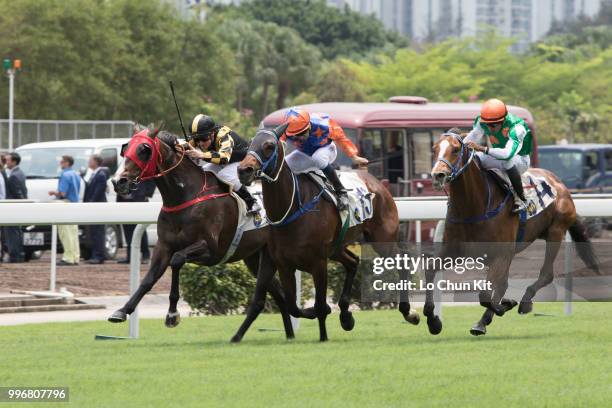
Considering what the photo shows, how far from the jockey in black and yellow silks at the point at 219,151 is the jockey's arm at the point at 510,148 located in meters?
1.85

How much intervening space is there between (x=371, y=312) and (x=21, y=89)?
27.8 m

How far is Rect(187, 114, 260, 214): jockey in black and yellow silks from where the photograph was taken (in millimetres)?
11062

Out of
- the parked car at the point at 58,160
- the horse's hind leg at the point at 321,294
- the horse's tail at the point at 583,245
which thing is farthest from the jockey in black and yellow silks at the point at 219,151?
the parked car at the point at 58,160

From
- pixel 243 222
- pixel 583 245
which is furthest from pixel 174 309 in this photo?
pixel 583 245

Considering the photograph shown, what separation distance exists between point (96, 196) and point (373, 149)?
17.1ft

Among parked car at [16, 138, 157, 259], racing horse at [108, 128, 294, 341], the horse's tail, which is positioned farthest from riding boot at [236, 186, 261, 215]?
parked car at [16, 138, 157, 259]

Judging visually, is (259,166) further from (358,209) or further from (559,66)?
(559,66)

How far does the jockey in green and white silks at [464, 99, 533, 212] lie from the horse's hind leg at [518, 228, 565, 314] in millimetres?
807

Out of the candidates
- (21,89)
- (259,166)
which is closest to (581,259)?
(259,166)

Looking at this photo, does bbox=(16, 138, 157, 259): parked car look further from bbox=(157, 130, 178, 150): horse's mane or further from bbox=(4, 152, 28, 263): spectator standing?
bbox=(157, 130, 178, 150): horse's mane

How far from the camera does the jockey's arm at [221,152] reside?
11.0 metres

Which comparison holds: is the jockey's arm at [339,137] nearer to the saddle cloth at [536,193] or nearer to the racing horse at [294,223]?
the racing horse at [294,223]

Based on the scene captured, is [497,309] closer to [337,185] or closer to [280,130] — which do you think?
[337,185]

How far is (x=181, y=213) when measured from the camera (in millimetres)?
11000
